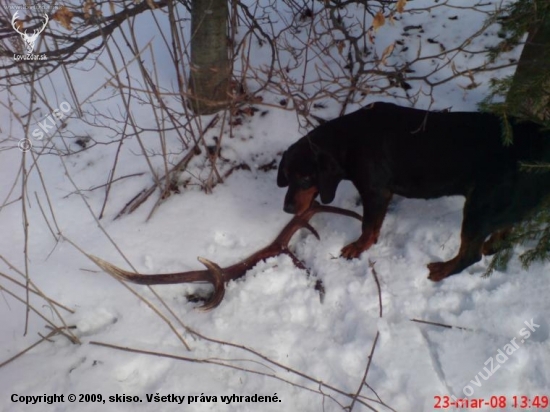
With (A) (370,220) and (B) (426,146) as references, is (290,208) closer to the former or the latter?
(A) (370,220)

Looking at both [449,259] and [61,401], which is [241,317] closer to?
[61,401]

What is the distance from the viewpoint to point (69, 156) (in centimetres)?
333

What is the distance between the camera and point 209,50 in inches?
120

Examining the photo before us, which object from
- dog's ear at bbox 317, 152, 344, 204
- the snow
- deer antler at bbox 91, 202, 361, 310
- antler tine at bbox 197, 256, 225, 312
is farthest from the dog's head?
antler tine at bbox 197, 256, 225, 312

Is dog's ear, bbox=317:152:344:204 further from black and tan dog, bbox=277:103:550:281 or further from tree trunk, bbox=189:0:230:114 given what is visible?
tree trunk, bbox=189:0:230:114

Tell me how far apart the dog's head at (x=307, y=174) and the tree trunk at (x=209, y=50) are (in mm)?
632

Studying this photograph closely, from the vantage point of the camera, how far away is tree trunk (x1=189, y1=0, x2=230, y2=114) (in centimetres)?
291

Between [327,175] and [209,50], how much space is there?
1253mm

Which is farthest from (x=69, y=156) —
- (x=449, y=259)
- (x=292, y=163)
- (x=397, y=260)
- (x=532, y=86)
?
(x=532, y=86)

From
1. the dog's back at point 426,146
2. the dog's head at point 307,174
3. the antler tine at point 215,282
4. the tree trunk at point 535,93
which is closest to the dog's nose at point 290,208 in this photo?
the dog's head at point 307,174

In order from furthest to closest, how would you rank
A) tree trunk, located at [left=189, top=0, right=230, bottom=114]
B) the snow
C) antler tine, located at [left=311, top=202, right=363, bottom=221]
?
tree trunk, located at [left=189, top=0, right=230, bottom=114] < antler tine, located at [left=311, top=202, right=363, bottom=221] < the snow

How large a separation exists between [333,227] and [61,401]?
1662mm

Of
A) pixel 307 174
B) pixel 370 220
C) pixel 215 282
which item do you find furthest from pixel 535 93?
pixel 215 282

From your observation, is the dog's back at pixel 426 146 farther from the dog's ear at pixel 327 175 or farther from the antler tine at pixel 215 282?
the antler tine at pixel 215 282
